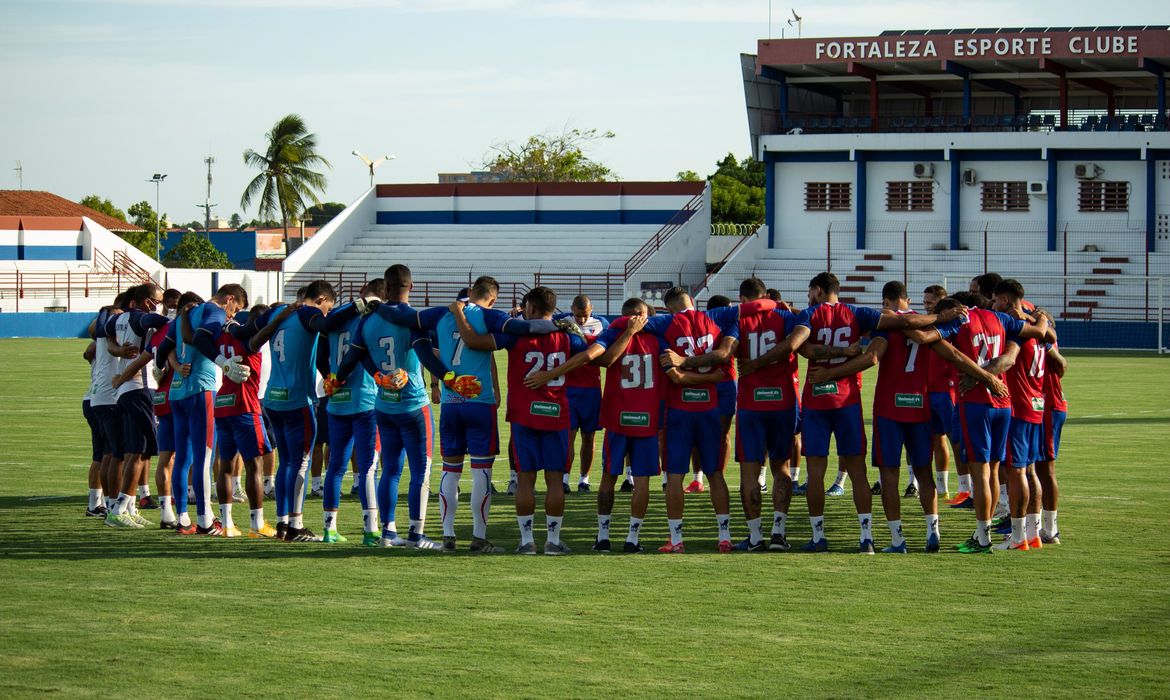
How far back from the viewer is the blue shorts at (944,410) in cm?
1230

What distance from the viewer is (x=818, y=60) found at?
171 feet

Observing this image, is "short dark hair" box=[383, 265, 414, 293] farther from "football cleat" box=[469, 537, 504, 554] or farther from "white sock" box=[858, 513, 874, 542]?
"white sock" box=[858, 513, 874, 542]

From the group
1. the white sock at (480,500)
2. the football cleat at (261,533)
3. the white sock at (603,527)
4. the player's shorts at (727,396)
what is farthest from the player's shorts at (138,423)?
the player's shorts at (727,396)

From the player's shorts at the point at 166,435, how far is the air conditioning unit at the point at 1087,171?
44.4 metres

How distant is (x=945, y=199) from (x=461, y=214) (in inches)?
865

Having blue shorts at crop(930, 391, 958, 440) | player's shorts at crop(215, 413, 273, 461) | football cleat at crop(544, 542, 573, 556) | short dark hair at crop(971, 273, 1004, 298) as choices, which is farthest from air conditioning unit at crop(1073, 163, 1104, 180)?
player's shorts at crop(215, 413, 273, 461)

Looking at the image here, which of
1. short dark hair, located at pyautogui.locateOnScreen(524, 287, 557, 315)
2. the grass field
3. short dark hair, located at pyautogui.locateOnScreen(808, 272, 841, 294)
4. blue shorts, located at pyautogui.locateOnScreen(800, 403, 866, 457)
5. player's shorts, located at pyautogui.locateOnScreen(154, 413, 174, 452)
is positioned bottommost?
the grass field

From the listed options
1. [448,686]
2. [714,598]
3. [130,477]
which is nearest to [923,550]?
[714,598]

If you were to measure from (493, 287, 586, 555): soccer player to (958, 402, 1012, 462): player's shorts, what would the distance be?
3.05 metres

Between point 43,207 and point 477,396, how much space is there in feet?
253

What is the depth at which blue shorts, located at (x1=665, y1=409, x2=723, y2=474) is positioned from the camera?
10633mm

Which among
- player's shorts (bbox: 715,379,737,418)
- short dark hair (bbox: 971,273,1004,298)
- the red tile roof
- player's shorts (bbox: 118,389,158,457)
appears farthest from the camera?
the red tile roof

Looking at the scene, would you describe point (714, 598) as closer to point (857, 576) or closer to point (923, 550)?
point (857, 576)

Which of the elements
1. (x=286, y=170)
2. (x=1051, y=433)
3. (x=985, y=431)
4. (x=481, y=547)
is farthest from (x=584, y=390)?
(x=286, y=170)
